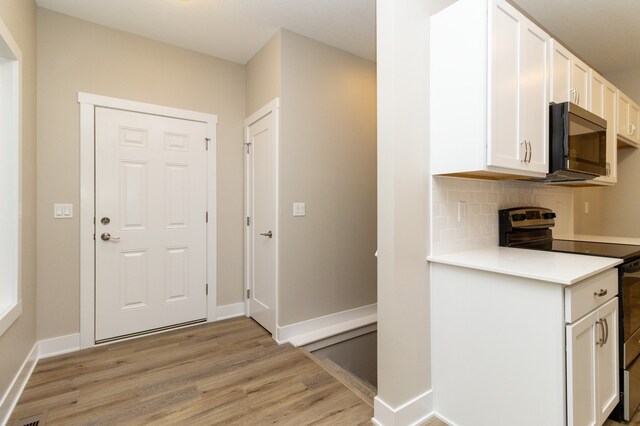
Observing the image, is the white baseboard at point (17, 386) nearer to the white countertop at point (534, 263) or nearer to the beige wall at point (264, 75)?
the white countertop at point (534, 263)

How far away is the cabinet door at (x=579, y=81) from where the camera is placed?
6.98ft

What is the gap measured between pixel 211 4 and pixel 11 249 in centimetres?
213

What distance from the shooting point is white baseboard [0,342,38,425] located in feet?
5.54

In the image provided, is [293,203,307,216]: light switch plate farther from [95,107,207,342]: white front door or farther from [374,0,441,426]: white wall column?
[374,0,441,426]: white wall column

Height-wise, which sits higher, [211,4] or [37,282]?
[211,4]

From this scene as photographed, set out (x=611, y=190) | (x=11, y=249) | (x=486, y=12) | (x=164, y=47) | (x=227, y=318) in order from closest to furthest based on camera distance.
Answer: (x=486, y=12) → (x=11, y=249) → (x=164, y=47) → (x=227, y=318) → (x=611, y=190)

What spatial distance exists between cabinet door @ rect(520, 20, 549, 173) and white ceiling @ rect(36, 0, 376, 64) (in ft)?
3.75

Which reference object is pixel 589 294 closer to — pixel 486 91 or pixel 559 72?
pixel 486 91

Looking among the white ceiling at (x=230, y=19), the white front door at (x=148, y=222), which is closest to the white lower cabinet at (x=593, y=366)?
the white ceiling at (x=230, y=19)

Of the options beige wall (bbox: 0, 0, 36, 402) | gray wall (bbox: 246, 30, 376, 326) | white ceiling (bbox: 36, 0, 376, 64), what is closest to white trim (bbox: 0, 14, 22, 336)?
beige wall (bbox: 0, 0, 36, 402)

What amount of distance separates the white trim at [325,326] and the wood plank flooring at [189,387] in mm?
125

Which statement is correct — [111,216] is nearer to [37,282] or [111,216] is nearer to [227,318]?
[37,282]

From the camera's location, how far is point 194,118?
303cm

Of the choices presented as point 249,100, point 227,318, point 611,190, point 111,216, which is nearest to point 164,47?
point 249,100
